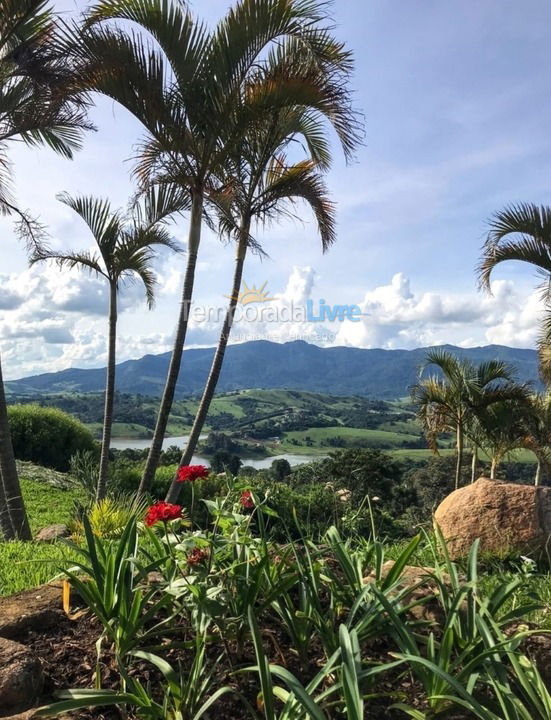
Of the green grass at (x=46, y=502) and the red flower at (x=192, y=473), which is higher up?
the red flower at (x=192, y=473)

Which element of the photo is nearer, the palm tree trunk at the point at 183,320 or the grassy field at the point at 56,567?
the grassy field at the point at 56,567

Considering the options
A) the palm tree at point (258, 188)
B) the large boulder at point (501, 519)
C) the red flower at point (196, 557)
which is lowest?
the large boulder at point (501, 519)

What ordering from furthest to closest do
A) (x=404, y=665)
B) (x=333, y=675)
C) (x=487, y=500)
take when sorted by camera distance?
(x=487, y=500), (x=404, y=665), (x=333, y=675)

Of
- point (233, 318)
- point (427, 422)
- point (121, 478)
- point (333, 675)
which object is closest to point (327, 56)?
point (233, 318)

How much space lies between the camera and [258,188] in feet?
25.9

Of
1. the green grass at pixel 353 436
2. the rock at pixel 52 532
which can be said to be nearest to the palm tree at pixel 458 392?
the rock at pixel 52 532

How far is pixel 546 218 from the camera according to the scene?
7.39 meters

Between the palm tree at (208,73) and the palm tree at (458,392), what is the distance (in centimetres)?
851

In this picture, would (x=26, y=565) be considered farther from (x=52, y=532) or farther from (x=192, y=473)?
(x=52, y=532)

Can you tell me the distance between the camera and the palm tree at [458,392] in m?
13.5

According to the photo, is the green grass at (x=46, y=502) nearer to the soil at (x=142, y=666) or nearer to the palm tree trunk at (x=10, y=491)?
the palm tree trunk at (x=10, y=491)

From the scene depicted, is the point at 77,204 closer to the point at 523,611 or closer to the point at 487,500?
the point at 487,500

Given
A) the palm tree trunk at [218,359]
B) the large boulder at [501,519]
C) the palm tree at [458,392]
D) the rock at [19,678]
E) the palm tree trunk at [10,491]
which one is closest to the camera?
the rock at [19,678]

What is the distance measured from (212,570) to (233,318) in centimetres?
570
